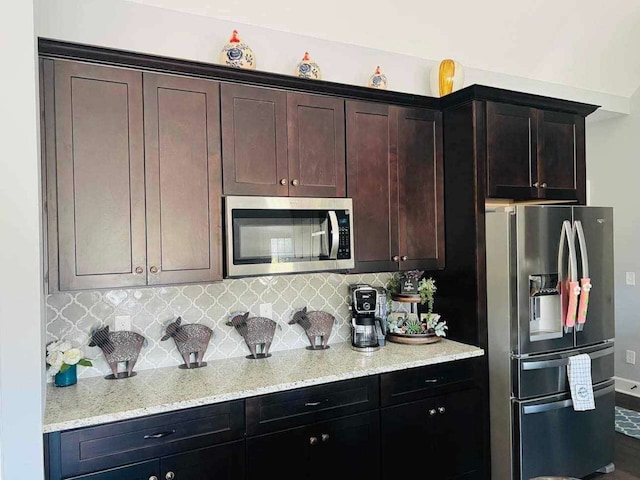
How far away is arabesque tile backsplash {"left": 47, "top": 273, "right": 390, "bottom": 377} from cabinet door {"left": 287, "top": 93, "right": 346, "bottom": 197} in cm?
62

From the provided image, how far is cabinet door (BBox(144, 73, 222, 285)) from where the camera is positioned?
2.26m

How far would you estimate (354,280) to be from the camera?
10.5 ft

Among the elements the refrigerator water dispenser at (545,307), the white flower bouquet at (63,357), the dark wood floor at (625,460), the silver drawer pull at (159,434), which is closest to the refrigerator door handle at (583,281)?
the refrigerator water dispenser at (545,307)

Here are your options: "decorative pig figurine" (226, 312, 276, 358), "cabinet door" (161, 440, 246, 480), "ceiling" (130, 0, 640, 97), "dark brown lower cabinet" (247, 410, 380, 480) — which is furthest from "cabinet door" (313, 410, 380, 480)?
"ceiling" (130, 0, 640, 97)

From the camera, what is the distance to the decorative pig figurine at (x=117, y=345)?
2.34 metres

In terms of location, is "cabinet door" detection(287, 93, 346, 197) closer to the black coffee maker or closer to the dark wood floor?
the black coffee maker

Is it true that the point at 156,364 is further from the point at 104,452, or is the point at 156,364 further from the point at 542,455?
the point at 542,455

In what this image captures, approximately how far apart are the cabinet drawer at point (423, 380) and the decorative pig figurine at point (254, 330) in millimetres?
676

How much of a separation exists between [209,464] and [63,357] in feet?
2.73

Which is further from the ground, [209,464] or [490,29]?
[490,29]

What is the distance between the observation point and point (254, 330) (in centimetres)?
268

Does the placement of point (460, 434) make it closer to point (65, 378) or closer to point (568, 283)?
point (568, 283)

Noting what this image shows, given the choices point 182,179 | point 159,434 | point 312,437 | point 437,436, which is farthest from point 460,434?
point 182,179

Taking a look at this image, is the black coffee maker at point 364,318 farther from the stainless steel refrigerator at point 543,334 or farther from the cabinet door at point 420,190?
the stainless steel refrigerator at point 543,334
